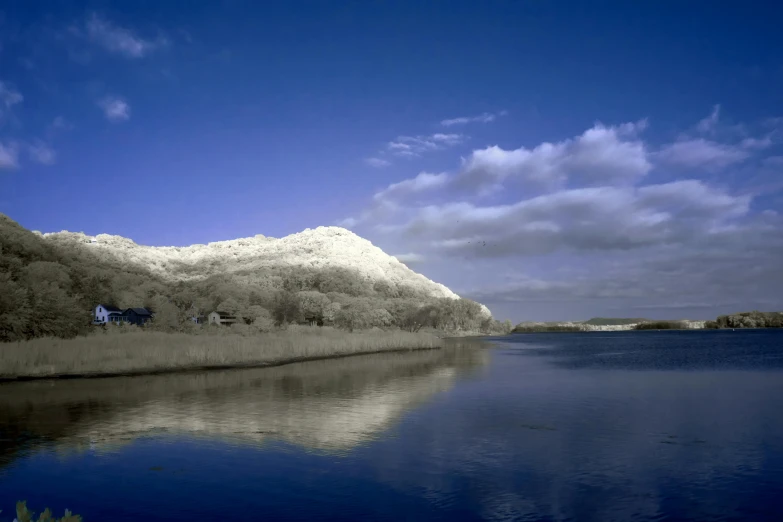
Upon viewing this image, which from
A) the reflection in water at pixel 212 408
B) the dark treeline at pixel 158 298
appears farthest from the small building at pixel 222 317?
the reflection in water at pixel 212 408

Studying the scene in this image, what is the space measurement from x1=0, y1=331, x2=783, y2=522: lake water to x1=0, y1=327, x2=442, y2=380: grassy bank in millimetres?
5242

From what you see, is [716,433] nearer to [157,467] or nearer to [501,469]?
[501,469]

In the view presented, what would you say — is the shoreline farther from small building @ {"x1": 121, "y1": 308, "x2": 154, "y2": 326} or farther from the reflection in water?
small building @ {"x1": 121, "y1": 308, "x2": 154, "y2": 326}

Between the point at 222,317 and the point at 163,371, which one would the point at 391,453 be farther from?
the point at 222,317

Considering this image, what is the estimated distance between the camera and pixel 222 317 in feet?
461

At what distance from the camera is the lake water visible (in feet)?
41.9

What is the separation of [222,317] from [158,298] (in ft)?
61.5

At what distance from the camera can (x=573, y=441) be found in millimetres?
19500

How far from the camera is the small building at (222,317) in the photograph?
132m

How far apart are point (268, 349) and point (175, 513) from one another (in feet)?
149

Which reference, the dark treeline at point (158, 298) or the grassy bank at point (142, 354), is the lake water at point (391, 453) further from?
the dark treeline at point (158, 298)

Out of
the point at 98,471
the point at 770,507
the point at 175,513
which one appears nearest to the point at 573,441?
the point at 770,507

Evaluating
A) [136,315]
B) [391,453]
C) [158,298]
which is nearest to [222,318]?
[158,298]

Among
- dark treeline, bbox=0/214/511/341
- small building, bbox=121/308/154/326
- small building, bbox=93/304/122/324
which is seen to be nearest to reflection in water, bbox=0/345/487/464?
dark treeline, bbox=0/214/511/341
